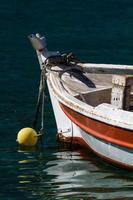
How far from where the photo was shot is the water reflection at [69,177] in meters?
14.8

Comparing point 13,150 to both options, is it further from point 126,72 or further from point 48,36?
point 48,36

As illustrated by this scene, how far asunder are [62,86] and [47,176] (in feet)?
6.84

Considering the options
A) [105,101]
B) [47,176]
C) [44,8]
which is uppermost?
[44,8]

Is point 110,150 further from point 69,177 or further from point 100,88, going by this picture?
point 100,88

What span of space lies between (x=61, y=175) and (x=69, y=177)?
21cm

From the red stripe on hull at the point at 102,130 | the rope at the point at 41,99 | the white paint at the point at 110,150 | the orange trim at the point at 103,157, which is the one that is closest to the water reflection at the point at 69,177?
the orange trim at the point at 103,157

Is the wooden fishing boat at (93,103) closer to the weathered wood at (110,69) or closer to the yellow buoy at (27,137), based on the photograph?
the weathered wood at (110,69)

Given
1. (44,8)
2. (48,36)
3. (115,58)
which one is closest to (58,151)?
(115,58)

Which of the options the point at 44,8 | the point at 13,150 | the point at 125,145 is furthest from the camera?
the point at 44,8

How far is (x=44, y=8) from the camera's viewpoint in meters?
34.3

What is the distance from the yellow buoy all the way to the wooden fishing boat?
49cm

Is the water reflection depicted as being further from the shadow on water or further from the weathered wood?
the weathered wood

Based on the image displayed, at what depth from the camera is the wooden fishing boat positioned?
1543cm

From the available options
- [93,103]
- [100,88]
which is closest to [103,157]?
[93,103]
